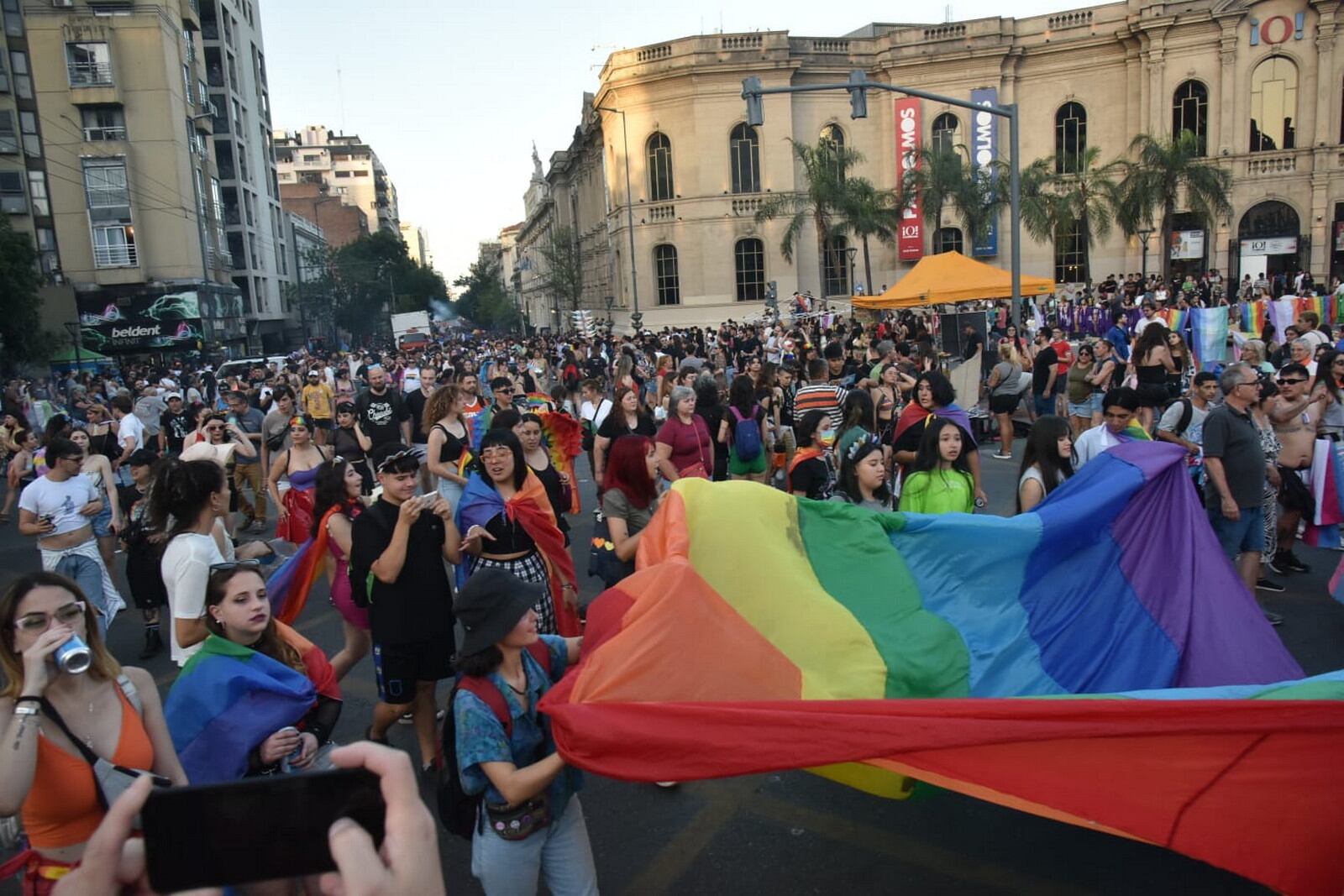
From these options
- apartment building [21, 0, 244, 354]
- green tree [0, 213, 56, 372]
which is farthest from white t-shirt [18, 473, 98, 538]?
apartment building [21, 0, 244, 354]

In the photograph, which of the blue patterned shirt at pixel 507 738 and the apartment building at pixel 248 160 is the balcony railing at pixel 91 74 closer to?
the apartment building at pixel 248 160

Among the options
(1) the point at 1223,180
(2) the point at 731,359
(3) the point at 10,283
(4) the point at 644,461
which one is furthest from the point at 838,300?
(4) the point at 644,461

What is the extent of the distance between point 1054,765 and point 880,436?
6.50 meters

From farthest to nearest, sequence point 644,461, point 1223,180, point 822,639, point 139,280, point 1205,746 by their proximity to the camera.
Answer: point 139,280, point 1223,180, point 644,461, point 822,639, point 1205,746

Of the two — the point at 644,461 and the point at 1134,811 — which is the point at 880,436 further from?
the point at 1134,811

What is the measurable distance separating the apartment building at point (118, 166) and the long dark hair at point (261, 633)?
152 ft

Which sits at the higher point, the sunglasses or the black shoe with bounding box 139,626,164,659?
the sunglasses

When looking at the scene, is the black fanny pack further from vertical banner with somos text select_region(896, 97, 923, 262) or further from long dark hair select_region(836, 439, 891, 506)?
vertical banner with somos text select_region(896, 97, 923, 262)

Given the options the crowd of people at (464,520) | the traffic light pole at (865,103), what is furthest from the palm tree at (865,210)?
the crowd of people at (464,520)

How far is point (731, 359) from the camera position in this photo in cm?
2400

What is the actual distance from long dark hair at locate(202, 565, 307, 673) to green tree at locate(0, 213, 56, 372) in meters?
30.3

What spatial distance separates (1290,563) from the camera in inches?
305

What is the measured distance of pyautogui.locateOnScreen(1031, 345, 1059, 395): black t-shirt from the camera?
13.5m

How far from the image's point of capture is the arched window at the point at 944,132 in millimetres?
43031
